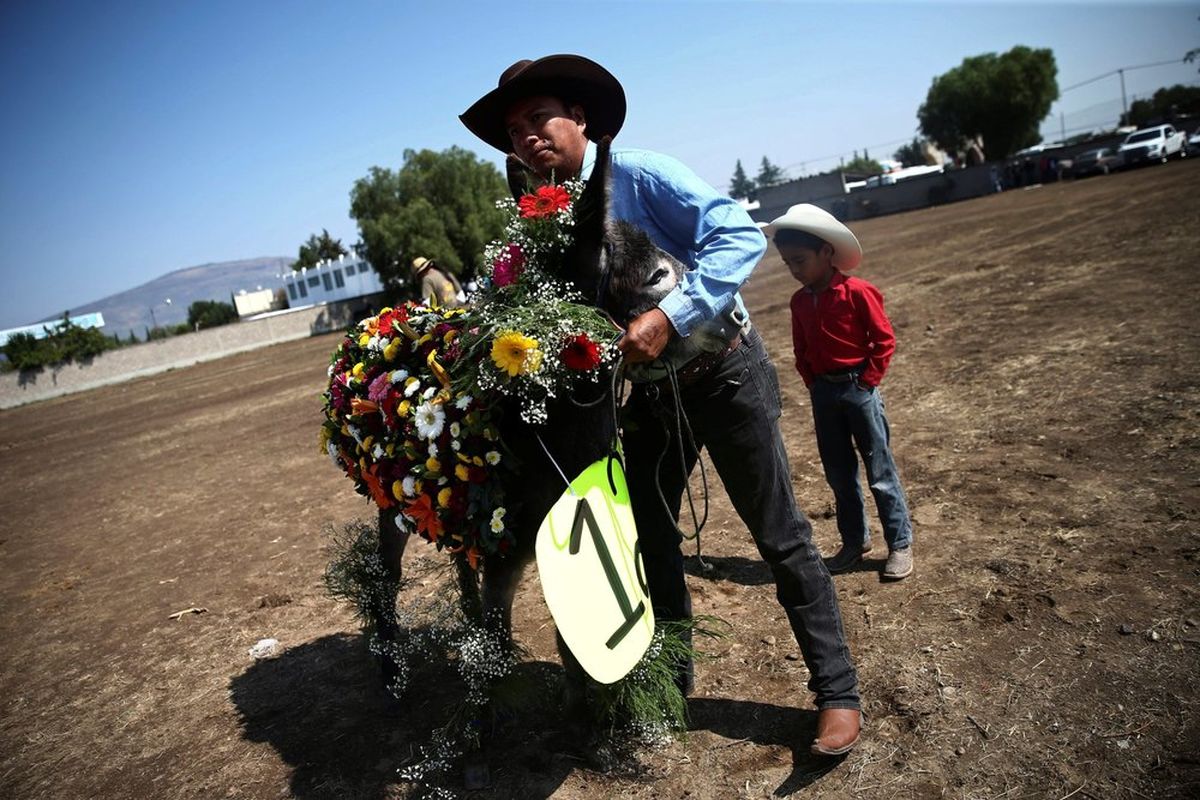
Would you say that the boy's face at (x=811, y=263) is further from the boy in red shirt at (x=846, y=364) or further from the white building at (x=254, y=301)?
the white building at (x=254, y=301)

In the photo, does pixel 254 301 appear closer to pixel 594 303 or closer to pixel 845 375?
pixel 845 375

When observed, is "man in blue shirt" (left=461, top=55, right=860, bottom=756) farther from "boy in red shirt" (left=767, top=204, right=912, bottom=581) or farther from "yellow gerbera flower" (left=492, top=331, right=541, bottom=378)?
"boy in red shirt" (left=767, top=204, right=912, bottom=581)

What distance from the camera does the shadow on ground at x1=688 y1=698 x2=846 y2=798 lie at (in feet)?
8.02

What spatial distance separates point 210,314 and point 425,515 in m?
76.7

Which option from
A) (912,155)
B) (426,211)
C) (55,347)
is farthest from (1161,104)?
(55,347)

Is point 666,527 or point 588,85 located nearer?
point 588,85

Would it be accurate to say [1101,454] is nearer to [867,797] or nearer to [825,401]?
[825,401]

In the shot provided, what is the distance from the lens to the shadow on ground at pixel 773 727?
2.44 meters

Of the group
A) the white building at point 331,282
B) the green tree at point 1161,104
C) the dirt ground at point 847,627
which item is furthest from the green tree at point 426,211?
the green tree at point 1161,104

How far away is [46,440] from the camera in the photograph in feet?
50.5

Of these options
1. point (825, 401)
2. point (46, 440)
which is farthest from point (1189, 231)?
point (46, 440)

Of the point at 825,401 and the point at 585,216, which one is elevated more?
the point at 585,216

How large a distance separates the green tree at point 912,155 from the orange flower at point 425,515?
102 metres

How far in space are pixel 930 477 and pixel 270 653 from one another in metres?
3.94
